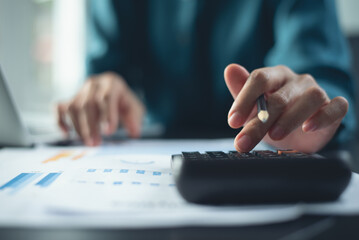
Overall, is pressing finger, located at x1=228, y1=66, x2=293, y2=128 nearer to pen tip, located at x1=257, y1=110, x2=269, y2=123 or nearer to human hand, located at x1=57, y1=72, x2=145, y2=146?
pen tip, located at x1=257, y1=110, x2=269, y2=123

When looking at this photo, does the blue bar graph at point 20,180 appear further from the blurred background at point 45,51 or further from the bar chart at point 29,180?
the blurred background at point 45,51

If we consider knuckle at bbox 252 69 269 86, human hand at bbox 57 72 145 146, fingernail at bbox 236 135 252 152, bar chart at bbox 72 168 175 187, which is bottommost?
human hand at bbox 57 72 145 146

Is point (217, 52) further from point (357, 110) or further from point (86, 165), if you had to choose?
point (86, 165)

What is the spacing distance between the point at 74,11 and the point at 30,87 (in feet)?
1.68

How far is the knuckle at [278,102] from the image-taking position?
27 centimetres

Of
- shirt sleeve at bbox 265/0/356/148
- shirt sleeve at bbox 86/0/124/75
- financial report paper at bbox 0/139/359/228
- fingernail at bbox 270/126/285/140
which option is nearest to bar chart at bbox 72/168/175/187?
financial report paper at bbox 0/139/359/228

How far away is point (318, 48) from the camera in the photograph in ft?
1.63

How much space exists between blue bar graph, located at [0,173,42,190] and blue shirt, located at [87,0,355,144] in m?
0.43

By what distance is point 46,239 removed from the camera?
0.47 feet

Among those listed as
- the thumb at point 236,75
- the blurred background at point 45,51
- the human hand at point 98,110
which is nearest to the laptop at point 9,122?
the human hand at point 98,110

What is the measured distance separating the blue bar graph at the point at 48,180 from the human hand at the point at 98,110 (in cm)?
21

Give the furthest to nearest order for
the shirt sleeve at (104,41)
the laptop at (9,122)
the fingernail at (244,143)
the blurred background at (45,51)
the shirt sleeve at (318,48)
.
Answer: the blurred background at (45,51), the shirt sleeve at (104,41), the shirt sleeve at (318,48), the laptop at (9,122), the fingernail at (244,143)

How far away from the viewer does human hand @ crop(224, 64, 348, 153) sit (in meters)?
0.26

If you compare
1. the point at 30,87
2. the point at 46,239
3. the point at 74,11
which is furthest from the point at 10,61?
the point at 46,239
